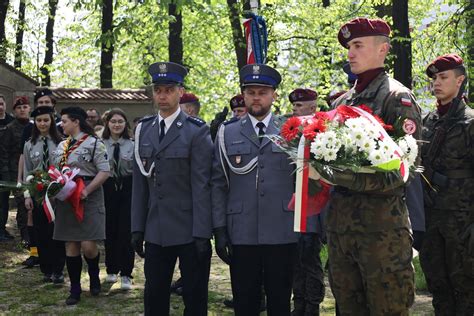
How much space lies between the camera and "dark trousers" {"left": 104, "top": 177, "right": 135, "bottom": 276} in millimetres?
8969

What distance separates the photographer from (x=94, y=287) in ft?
27.7

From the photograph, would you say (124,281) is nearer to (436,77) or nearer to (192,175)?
(192,175)

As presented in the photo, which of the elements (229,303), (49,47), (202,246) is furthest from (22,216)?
(49,47)

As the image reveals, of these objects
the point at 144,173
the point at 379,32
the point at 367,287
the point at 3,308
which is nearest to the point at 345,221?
the point at 367,287

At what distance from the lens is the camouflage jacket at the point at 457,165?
5723 mm

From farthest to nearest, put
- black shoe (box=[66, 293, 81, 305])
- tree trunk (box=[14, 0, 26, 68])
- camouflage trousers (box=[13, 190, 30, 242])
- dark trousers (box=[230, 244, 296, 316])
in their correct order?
tree trunk (box=[14, 0, 26, 68]) < camouflage trousers (box=[13, 190, 30, 242]) < black shoe (box=[66, 293, 81, 305]) < dark trousers (box=[230, 244, 296, 316])

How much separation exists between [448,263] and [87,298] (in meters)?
4.22

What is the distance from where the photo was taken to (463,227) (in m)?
5.74

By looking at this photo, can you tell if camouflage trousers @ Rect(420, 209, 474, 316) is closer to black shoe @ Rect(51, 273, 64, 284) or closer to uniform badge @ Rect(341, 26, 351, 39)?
uniform badge @ Rect(341, 26, 351, 39)

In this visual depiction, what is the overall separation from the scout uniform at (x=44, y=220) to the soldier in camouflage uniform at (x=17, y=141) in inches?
79.7

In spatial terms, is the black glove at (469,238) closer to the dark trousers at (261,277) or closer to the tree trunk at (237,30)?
the dark trousers at (261,277)

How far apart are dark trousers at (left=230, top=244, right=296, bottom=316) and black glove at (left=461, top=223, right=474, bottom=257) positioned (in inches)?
53.4

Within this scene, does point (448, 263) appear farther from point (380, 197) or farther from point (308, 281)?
point (380, 197)

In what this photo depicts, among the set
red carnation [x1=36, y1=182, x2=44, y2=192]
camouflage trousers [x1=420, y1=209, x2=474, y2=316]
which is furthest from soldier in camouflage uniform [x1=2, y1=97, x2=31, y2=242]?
camouflage trousers [x1=420, y1=209, x2=474, y2=316]
